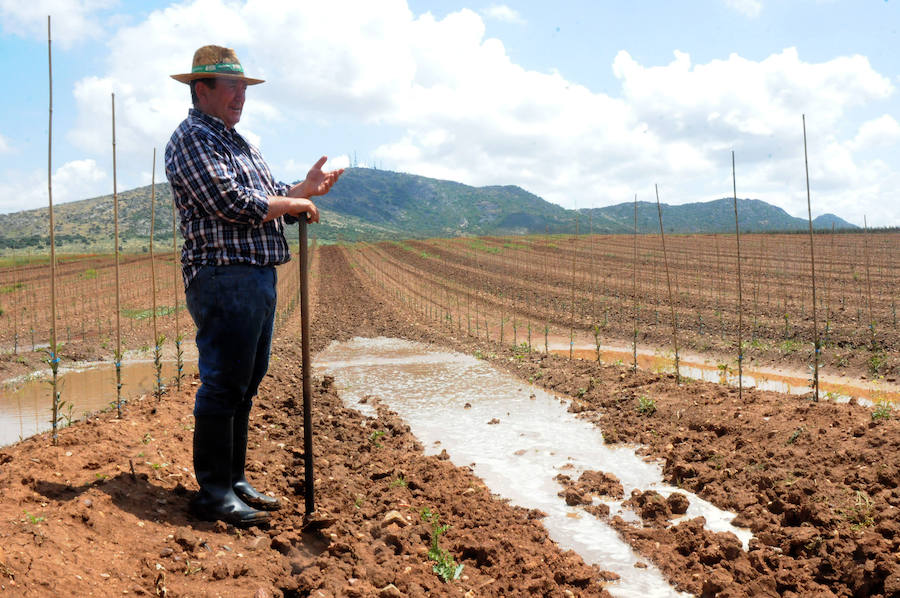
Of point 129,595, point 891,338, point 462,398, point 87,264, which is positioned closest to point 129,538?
point 129,595

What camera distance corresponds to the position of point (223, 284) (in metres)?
2.51

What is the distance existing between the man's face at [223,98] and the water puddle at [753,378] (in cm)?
692

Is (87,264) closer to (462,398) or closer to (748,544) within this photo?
(462,398)

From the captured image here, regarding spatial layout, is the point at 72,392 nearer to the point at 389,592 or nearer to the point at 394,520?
the point at 394,520

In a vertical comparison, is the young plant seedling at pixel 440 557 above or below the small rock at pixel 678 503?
above

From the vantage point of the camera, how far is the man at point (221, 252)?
2.48m

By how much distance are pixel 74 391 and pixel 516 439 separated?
6320 millimetres

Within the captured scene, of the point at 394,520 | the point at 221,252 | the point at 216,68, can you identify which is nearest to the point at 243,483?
the point at 394,520

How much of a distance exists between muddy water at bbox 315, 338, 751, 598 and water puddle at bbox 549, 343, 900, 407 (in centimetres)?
245

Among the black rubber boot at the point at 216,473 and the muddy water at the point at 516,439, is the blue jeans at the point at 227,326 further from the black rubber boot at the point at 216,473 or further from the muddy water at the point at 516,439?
the muddy water at the point at 516,439

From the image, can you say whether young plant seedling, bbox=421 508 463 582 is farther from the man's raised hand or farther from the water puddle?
the water puddle

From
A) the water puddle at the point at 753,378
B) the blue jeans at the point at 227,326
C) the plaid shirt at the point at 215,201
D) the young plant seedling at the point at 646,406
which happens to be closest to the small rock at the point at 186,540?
→ the blue jeans at the point at 227,326

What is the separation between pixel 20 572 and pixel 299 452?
2636 millimetres

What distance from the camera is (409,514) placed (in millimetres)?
3494
